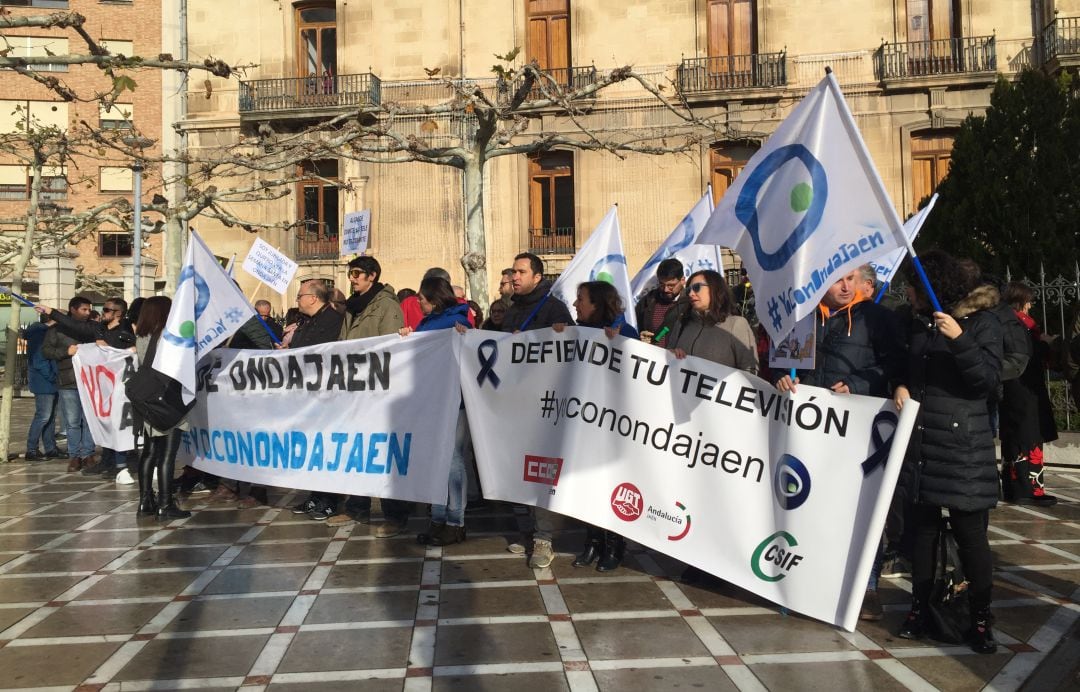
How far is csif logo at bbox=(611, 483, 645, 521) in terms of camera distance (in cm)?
579

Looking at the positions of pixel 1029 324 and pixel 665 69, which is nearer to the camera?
pixel 1029 324

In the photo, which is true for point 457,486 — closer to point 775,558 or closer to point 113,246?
point 775,558

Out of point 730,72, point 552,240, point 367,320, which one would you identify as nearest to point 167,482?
point 367,320

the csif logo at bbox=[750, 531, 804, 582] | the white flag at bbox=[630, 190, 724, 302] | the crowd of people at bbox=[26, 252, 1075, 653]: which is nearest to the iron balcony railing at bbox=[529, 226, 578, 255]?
the crowd of people at bbox=[26, 252, 1075, 653]

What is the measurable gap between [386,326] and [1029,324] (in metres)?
5.32

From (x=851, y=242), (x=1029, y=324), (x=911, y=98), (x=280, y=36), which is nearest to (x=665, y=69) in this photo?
(x=911, y=98)

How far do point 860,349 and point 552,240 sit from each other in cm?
2056

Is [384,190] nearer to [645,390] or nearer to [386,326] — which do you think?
[386,326]

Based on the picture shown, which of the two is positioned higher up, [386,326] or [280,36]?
[280,36]

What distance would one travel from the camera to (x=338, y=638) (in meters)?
4.92

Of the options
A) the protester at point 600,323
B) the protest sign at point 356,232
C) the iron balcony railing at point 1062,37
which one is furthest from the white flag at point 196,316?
the iron balcony railing at point 1062,37

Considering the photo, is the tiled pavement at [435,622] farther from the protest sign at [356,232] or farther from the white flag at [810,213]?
the protest sign at [356,232]

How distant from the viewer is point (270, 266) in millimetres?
11328

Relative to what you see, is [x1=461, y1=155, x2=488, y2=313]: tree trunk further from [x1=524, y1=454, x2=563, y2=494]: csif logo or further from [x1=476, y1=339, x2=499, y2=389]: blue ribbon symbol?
[x1=524, y1=454, x2=563, y2=494]: csif logo
